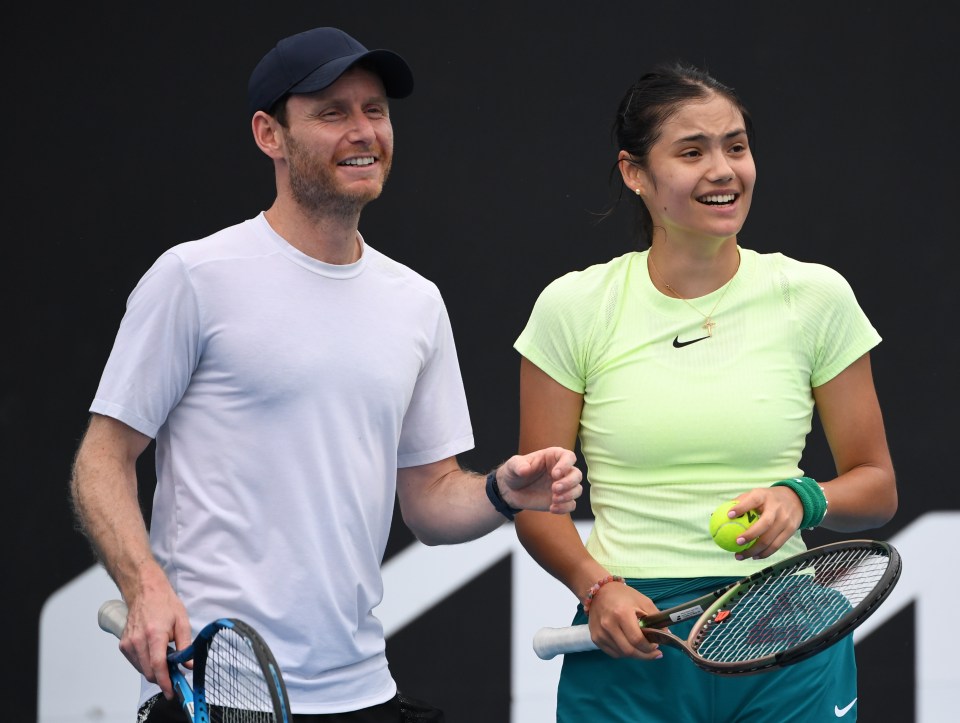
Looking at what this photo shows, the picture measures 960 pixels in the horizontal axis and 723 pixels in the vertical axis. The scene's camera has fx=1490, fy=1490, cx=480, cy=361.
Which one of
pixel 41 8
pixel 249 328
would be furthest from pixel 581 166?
pixel 249 328

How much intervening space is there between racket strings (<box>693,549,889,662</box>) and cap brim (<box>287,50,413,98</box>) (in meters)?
→ 0.97

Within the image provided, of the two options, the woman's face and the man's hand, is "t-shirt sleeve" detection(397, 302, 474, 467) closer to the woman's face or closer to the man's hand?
the man's hand

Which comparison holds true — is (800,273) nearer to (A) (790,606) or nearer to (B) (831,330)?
(B) (831,330)

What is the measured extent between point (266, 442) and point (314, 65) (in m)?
0.60

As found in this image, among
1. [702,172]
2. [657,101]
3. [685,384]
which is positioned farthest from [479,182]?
[685,384]

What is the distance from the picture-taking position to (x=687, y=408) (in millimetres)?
2305

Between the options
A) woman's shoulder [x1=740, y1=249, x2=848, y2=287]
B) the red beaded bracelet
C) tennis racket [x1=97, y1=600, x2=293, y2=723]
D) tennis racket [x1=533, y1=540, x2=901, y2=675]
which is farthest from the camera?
woman's shoulder [x1=740, y1=249, x2=848, y2=287]

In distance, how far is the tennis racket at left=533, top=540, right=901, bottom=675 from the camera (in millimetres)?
2068

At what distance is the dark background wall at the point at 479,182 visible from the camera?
11.2 ft

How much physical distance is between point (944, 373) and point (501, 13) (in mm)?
1432

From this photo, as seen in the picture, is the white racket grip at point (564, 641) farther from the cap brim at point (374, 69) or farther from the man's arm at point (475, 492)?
the cap brim at point (374, 69)

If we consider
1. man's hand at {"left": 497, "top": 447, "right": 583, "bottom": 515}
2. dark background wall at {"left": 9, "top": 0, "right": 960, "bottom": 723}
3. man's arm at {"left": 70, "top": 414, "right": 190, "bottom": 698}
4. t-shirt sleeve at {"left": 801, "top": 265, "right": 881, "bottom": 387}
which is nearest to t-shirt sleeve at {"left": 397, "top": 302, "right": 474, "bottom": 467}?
man's hand at {"left": 497, "top": 447, "right": 583, "bottom": 515}

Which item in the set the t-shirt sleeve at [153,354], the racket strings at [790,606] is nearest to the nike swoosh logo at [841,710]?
the racket strings at [790,606]

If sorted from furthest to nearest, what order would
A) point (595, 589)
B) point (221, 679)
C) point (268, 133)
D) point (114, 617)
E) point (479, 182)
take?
point (479, 182) → point (268, 133) → point (595, 589) → point (114, 617) → point (221, 679)
